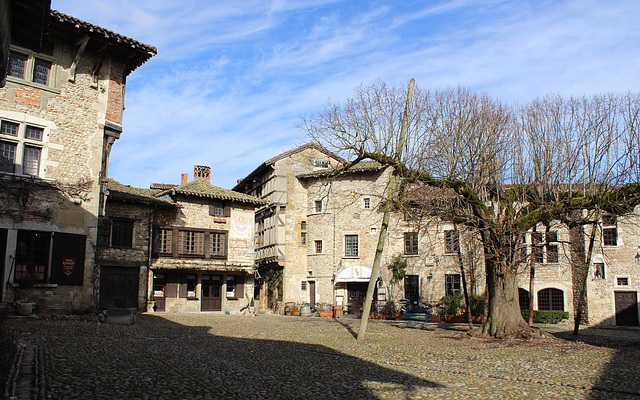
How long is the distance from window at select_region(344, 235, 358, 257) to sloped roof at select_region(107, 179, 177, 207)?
39.3 feet

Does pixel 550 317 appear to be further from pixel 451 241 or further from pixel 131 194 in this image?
pixel 131 194

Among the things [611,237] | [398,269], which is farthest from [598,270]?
[398,269]

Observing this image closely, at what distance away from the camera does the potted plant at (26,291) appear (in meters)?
16.6

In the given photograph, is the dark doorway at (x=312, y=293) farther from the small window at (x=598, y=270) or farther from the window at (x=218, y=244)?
the small window at (x=598, y=270)

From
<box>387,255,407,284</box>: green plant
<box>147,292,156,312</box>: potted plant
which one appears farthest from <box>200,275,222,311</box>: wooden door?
<box>387,255,407,284</box>: green plant

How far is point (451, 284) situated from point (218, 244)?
48.7ft

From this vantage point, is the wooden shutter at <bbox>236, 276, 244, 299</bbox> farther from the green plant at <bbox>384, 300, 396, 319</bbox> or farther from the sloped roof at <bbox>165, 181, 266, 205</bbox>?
the green plant at <bbox>384, 300, 396, 319</bbox>

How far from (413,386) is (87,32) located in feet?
57.5

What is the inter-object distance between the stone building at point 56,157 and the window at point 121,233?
22.2ft

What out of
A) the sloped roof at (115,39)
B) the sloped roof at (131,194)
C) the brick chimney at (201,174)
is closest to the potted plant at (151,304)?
the sloped roof at (131,194)

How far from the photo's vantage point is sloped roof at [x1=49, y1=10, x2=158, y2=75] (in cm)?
1801

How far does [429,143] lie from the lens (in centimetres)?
1802

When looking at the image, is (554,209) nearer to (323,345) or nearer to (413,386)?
(323,345)

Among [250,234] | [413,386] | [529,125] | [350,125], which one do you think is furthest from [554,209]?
[250,234]
